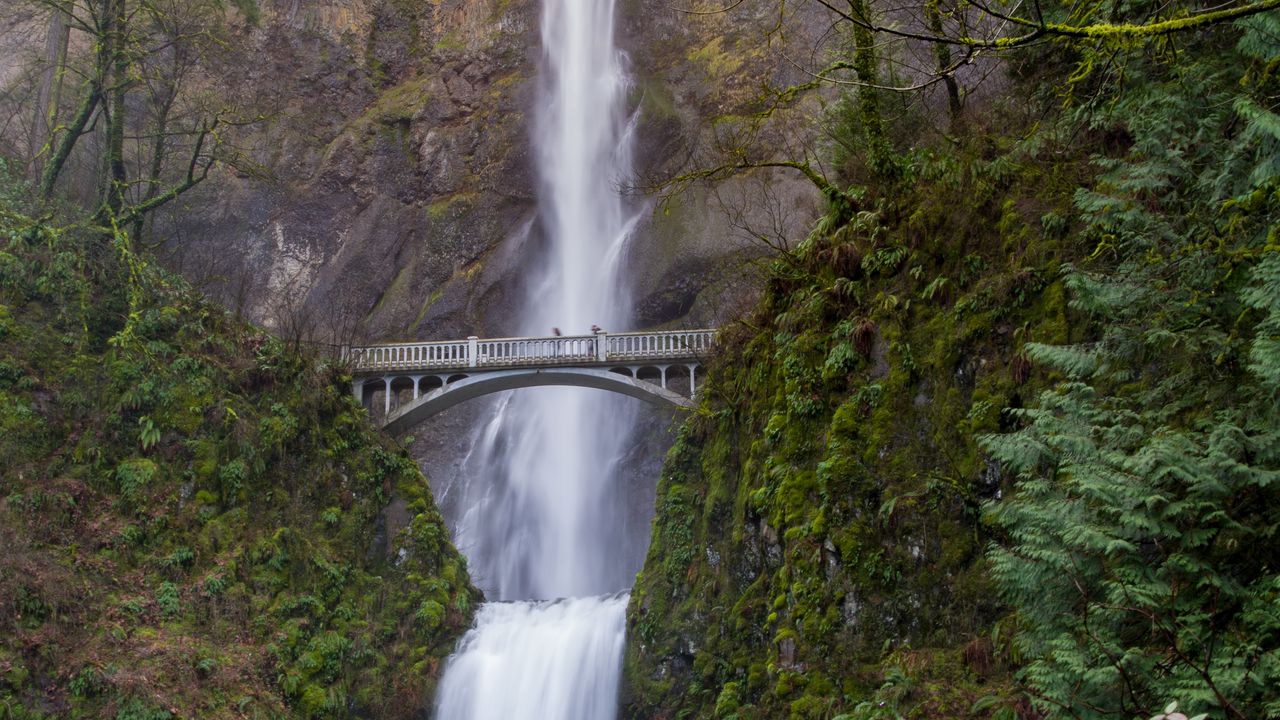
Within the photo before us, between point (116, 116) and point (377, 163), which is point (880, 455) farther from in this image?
point (377, 163)

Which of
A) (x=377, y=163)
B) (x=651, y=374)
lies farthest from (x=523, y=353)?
(x=377, y=163)

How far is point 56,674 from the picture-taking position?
50.7ft

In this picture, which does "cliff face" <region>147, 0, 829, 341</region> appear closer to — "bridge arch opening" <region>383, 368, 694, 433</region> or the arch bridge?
the arch bridge

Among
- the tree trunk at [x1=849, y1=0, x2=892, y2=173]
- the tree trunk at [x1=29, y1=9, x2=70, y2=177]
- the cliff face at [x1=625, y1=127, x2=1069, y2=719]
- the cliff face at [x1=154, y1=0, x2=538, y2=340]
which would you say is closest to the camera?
the cliff face at [x1=625, y1=127, x2=1069, y2=719]

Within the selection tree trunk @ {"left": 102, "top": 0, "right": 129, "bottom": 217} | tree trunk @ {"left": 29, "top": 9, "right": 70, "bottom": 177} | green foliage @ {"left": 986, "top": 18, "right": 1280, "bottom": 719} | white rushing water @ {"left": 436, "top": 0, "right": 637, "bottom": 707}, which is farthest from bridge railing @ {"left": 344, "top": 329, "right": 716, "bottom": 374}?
green foliage @ {"left": 986, "top": 18, "right": 1280, "bottom": 719}

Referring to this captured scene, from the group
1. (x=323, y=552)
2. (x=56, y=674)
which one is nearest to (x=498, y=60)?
(x=323, y=552)

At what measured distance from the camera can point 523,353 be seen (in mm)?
28000

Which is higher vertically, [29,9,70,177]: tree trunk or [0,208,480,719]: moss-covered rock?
[29,9,70,177]: tree trunk

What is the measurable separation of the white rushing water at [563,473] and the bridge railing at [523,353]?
19.5ft

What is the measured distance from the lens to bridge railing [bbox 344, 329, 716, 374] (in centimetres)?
2716

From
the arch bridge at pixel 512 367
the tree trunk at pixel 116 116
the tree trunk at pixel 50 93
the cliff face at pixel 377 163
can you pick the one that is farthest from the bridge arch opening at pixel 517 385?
the tree trunk at pixel 50 93

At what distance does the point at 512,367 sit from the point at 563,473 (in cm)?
632

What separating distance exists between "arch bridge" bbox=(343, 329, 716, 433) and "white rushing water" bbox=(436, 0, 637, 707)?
5.55 metres

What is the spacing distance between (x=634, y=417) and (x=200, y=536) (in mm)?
16871
